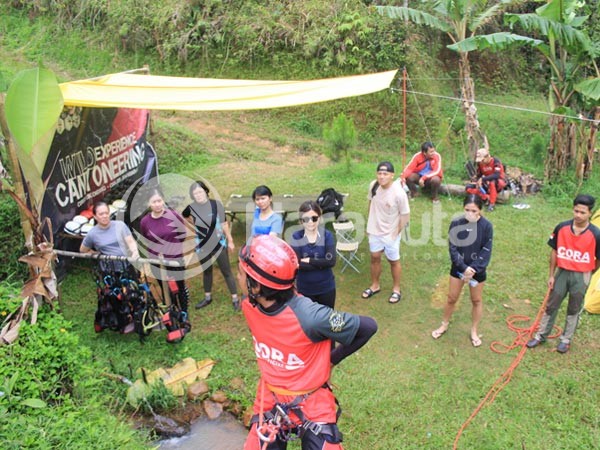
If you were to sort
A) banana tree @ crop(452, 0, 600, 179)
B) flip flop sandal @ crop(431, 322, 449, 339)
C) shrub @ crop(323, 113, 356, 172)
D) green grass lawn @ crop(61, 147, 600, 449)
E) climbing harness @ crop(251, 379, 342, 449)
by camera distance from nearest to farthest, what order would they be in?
climbing harness @ crop(251, 379, 342, 449), green grass lawn @ crop(61, 147, 600, 449), flip flop sandal @ crop(431, 322, 449, 339), banana tree @ crop(452, 0, 600, 179), shrub @ crop(323, 113, 356, 172)

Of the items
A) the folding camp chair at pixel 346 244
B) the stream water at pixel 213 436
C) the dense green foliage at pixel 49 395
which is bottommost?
the stream water at pixel 213 436

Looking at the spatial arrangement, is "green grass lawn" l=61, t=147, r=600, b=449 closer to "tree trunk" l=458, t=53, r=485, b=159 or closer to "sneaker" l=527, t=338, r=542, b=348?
"sneaker" l=527, t=338, r=542, b=348

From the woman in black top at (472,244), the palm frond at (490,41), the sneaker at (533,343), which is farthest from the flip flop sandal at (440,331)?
the palm frond at (490,41)

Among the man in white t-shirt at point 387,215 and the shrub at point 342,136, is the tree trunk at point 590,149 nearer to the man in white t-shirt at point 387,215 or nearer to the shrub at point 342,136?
the shrub at point 342,136

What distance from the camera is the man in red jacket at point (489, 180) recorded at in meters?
8.34

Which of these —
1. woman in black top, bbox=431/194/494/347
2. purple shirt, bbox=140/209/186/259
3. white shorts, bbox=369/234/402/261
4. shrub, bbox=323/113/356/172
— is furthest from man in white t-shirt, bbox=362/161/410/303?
shrub, bbox=323/113/356/172

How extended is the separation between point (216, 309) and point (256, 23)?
389 inches

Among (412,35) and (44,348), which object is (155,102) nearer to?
(44,348)

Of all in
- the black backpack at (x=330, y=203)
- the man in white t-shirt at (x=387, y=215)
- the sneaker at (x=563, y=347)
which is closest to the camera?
the sneaker at (x=563, y=347)

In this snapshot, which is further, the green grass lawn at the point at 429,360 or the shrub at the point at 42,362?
the green grass lawn at the point at 429,360

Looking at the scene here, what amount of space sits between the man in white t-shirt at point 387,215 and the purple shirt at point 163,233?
213cm

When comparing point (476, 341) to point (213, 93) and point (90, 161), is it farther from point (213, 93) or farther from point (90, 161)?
point (90, 161)

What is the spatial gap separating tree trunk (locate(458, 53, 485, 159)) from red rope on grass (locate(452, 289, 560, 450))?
15.3ft

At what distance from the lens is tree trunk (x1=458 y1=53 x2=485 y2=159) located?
9.00 metres
